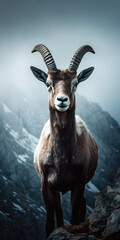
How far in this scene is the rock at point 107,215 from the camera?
5348 mm

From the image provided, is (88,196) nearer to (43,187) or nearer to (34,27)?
(34,27)

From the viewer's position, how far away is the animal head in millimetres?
6742

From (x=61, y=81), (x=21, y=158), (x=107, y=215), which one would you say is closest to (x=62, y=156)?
(x=107, y=215)

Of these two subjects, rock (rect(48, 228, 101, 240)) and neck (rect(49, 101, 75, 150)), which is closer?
rock (rect(48, 228, 101, 240))

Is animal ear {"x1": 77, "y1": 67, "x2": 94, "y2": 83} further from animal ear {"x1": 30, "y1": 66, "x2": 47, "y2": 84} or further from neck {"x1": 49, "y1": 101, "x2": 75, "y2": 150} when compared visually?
neck {"x1": 49, "y1": 101, "x2": 75, "y2": 150}

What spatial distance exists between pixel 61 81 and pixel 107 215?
382cm

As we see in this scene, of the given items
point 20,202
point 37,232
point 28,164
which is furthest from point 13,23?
point 37,232

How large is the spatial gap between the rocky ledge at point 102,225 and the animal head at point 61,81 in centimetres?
268

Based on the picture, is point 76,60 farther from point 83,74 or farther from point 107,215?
point 107,215

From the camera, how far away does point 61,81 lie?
24.1 feet

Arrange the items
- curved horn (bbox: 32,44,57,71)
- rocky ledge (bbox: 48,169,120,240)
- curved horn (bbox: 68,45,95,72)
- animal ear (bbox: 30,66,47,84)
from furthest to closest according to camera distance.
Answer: animal ear (bbox: 30,66,47,84), curved horn (bbox: 68,45,95,72), curved horn (bbox: 32,44,57,71), rocky ledge (bbox: 48,169,120,240)

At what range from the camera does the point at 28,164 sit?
6284 inches

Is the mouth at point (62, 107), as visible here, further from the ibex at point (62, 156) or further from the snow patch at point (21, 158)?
the snow patch at point (21, 158)

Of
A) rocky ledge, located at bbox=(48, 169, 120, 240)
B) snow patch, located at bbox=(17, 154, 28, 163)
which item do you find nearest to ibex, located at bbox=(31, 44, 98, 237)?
rocky ledge, located at bbox=(48, 169, 120, 240)
